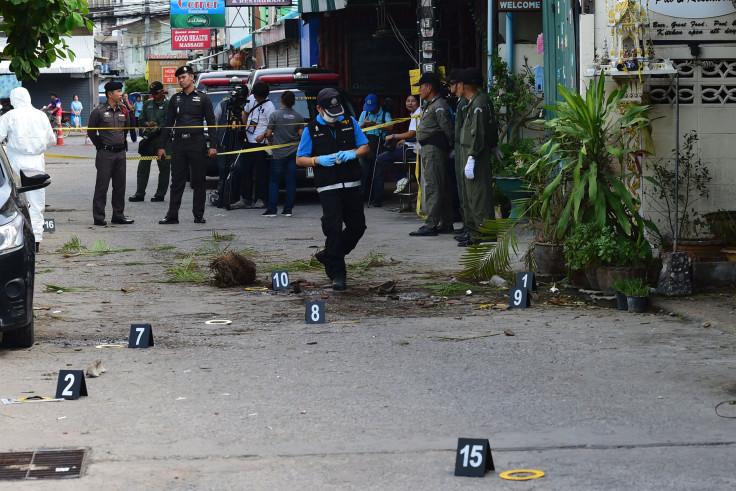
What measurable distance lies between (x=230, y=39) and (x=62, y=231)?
42.1m

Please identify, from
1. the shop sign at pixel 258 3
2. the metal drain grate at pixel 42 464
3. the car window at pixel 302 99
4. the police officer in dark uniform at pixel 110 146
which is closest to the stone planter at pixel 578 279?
the metal drain grate at pixel 42 464

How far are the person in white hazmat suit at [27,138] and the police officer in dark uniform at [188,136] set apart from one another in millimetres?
2766

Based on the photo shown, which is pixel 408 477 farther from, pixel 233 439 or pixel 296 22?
pixel 296 22

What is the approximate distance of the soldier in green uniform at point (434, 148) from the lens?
A: 15.0 meters

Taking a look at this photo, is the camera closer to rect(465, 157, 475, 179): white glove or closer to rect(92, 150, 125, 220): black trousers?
rect(92, 150, 125, 220): black trousers

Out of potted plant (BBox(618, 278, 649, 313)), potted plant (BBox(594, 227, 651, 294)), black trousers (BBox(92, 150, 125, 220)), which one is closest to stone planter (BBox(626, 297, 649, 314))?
potted plant (BBox(618, 278, 649, 313))

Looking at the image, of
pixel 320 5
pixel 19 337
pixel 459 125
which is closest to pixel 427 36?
pixel 459 125

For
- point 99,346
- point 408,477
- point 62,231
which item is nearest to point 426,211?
point 62,231

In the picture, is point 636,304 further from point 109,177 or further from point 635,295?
point 109,177

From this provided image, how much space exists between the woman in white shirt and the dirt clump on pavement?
683 cm

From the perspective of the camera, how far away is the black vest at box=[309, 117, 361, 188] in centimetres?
1099

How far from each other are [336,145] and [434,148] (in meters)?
4.35

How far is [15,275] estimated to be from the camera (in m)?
8.04

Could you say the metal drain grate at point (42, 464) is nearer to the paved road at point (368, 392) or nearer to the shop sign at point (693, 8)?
the paved road at point (368, 392)
